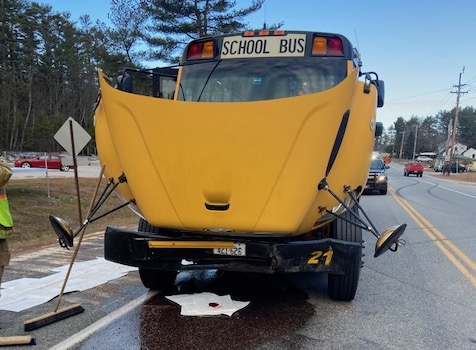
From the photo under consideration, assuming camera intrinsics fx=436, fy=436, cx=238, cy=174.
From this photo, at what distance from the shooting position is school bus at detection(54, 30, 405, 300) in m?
3.44

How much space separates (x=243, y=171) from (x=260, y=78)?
1.57 m

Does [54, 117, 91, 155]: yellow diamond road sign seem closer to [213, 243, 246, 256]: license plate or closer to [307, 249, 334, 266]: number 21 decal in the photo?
[213, 243, 246, 256]: license plate

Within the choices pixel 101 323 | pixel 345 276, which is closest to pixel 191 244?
pixel 101 323

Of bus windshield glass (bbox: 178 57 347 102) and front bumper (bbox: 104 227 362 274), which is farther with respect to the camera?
bus windshield glass (bbox: 178 57 347 102)

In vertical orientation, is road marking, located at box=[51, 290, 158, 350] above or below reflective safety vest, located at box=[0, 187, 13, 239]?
below

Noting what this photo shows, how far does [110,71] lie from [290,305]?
29487mm

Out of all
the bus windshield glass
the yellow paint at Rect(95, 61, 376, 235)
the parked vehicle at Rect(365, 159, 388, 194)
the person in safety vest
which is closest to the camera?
the yellow paint at Rect(95, 61, 376, 235)

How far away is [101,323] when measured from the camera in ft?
13.3

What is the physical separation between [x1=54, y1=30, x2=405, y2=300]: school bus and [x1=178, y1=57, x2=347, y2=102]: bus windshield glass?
0.09 feet

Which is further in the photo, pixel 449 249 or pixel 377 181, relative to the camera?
pixel 377 181

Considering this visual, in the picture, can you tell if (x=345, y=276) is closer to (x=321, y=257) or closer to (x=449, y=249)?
(x=321, y=257)

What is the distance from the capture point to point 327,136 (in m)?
3.48

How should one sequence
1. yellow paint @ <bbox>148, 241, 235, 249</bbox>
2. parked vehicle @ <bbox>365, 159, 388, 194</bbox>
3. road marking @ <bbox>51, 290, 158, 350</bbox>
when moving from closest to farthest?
road marking @ <bbox>51, 290, 158, 350</bbox> → yellow paint @ <bbox>148, 241, 235, 249</bbox> → parked vehicle @ <bbox>365, 159, 388, 194</bbox>

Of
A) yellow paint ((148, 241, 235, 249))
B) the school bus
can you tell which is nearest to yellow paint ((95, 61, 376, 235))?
the school bus
